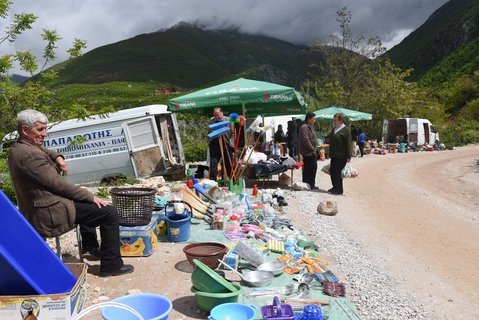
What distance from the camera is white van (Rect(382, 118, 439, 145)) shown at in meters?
28.0

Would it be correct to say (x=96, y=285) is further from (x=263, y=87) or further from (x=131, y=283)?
(x=263, y=87)

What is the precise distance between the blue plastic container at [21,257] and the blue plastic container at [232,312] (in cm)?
133

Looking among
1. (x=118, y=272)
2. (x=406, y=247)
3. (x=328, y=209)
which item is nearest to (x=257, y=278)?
(x=118, y=272)

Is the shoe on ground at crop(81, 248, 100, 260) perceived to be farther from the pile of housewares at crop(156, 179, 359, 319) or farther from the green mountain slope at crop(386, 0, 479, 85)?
the green mountain slope at crop(386, 0, 479, 85)

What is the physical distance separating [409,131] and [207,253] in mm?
26160

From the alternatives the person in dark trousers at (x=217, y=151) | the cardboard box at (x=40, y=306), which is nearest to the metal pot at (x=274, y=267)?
the cardboard box at (x=40, y=306)

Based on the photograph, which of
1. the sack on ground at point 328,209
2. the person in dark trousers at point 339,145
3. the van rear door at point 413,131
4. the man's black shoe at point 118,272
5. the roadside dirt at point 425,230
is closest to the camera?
the man's black shoe at point 118,272

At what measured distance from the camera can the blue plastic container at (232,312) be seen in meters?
3.33

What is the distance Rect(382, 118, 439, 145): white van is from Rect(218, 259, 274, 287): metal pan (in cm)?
2591

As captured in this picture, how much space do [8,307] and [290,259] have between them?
10.4 ft

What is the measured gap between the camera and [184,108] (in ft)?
33.4

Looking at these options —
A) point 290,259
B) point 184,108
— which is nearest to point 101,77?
point 184,108

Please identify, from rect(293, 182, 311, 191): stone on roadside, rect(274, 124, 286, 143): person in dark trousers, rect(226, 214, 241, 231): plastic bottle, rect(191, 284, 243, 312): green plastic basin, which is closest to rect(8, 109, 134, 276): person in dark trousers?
rect(191, 284, 243, 312): green plastic basin

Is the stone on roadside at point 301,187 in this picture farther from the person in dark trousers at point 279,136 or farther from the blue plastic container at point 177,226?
the person in dark trousers at point 279,136
